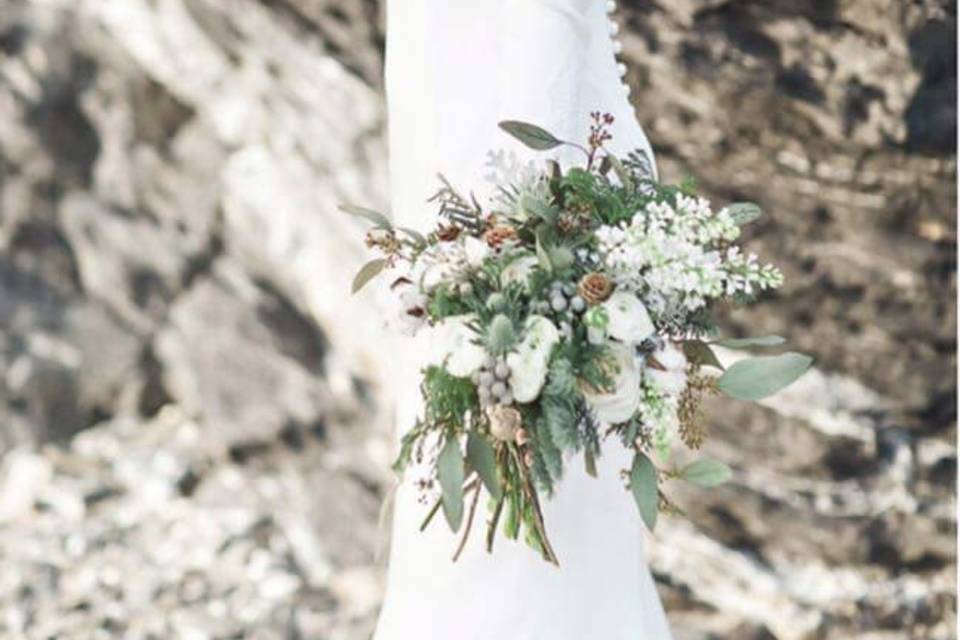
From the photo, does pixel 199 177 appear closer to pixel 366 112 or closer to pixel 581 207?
pixel 366 112

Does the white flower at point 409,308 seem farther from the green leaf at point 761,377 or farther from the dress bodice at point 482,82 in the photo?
the green leaf at point 761,377

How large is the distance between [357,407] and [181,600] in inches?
26.8

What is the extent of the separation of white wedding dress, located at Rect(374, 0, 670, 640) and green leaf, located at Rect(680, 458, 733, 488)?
0.56 ft

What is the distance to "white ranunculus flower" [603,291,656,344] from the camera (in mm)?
1938

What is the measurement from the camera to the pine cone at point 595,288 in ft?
6.40

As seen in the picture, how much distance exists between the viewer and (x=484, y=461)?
1984 millimetres

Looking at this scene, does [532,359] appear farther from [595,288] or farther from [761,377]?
[761,377]

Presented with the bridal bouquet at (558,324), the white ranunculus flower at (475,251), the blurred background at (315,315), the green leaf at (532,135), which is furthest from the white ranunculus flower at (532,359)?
the blurred background at (315,315)

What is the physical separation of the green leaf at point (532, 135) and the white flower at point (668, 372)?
0.95 ft

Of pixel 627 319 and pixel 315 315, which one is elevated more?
pixel 315 315

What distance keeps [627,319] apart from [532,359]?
119mm

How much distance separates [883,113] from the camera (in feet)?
13.7

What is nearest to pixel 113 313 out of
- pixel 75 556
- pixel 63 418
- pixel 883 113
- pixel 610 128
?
pixel 63 418

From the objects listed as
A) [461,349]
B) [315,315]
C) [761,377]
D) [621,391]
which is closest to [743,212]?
[761,377]
